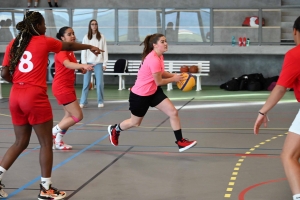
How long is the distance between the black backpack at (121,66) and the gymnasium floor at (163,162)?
22.6ft

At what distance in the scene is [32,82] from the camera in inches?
225

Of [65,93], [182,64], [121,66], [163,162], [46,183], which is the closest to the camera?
[46,183]

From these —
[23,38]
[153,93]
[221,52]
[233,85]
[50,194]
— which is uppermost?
[23,38]

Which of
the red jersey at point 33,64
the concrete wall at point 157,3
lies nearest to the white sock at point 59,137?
the red jersey at point 33,64

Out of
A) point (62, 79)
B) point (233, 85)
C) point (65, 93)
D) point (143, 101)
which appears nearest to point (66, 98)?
point (65, 93)

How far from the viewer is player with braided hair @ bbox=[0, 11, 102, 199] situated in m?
5.71

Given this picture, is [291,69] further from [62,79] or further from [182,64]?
[182,64]

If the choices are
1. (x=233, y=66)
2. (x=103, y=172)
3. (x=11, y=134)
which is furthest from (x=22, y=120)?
(x=233, y=66)

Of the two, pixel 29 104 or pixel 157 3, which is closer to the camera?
pixel 29 104

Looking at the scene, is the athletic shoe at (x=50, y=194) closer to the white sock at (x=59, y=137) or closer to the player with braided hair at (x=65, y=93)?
the player with braided hair at (x=65, y=93)

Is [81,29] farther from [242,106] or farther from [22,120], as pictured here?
[22,120]

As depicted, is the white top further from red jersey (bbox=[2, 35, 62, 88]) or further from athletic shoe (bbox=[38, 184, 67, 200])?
athletic shoe (bbox=[38, 184, 67, 200])

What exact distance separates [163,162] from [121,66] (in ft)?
40.4

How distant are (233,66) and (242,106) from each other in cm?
672
